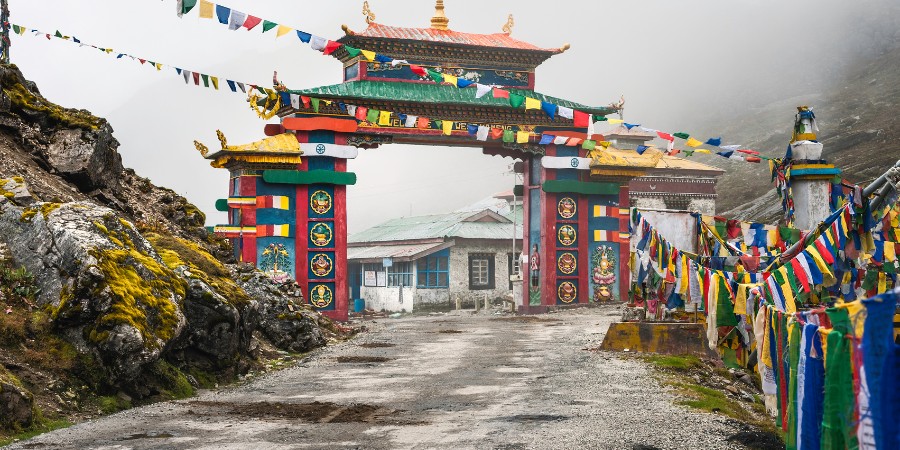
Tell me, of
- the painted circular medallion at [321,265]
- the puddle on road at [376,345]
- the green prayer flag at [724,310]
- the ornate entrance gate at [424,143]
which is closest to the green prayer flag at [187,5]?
the puddle on road at [376,345]

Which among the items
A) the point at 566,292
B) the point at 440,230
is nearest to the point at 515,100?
the point at 566,292

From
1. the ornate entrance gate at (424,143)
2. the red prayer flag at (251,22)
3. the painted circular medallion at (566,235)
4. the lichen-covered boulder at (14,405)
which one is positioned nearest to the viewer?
the lichen-covered boulder at (14,405)

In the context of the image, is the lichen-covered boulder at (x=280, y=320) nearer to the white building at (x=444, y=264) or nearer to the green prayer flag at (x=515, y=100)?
the green prayer flag at (x=515, y=100)

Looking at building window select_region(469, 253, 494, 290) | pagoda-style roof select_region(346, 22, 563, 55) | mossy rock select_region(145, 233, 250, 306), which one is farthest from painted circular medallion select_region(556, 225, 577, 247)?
mossy rock select_region(145, 233, 250, 306)

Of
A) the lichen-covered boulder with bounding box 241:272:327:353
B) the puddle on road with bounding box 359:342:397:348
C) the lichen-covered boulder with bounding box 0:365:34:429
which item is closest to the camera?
the lichen-covered boulder with bounding box 0:365:34:429

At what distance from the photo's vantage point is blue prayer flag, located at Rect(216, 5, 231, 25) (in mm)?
18750

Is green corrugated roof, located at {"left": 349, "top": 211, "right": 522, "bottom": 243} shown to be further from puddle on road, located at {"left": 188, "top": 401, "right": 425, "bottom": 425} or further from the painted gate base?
puddle on road, located at {"left": 188, "top": 401, "right": 425, "bottom": 425}

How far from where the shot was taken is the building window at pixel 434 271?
148 feet

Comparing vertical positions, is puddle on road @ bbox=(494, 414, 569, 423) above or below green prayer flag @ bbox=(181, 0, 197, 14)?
Result: below

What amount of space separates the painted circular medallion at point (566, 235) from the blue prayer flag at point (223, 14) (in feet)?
56.8

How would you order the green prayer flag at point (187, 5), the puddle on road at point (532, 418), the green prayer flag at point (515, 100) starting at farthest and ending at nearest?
the green prayer flag at point (515, 100), the green prayer flag at point (187, 5), the puddle on road at point (532, 418)

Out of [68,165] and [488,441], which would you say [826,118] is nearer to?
[68,165]

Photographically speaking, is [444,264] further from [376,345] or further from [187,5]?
[187,5]

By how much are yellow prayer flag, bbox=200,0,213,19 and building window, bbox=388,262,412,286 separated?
28.2 meters
